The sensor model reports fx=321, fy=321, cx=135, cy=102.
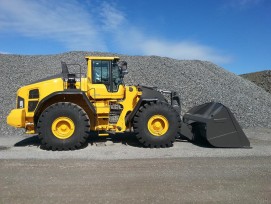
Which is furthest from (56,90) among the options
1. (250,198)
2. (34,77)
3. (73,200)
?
(34,77)

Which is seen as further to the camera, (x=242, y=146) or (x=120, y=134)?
(x=120, y=134)

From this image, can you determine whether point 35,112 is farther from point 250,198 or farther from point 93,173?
point 250,198

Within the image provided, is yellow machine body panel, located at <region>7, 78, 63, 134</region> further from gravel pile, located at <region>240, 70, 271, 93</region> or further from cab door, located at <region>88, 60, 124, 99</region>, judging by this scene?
gravel pile, located at <region>240, 70, 271, 93</region>

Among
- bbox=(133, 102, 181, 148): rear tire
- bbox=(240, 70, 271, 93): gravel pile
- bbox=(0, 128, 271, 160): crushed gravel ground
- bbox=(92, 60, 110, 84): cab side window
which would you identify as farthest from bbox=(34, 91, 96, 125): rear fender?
bbox=(240, 70, 271, 93): gravel pile

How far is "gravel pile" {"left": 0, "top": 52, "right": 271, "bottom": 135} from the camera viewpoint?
15.7 m

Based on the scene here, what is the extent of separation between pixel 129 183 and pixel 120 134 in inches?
228

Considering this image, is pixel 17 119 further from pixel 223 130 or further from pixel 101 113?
pixel 223 130

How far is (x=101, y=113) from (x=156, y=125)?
165cm

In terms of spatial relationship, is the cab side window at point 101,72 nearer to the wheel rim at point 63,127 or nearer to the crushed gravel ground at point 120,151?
the wheel rim at point 63,127

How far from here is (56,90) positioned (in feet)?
30.4

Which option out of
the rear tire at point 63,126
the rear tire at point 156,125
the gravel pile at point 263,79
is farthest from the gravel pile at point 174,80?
the gravel pile at point 263,79

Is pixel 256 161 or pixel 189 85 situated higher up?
pixel 189 85

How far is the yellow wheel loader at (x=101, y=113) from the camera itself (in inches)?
351

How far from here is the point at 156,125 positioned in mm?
9328
